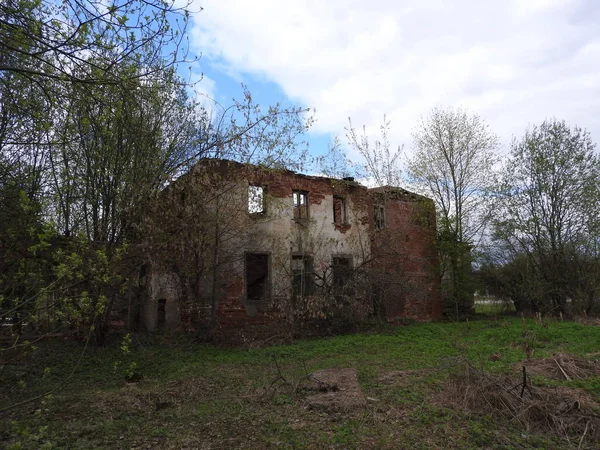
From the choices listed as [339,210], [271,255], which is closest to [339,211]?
[339,210]

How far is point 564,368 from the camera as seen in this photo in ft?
26.2

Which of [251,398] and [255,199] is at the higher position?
[255,199]

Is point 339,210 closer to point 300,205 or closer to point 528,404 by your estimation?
point 300,205

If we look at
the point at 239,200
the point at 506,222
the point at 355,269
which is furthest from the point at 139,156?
the point at 506,222

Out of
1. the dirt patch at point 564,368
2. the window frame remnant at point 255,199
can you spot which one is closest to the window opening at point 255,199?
the window frame remnant at point 255,199

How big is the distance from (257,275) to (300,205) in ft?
10.4

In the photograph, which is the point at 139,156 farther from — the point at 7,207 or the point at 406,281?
the point at 406,281

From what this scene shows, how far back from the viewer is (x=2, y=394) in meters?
8.61

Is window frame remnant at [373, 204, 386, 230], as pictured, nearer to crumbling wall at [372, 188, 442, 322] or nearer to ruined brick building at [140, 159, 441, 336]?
ruined brick building at [140, 159, 441, 336]

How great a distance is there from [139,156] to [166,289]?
5.45 metres

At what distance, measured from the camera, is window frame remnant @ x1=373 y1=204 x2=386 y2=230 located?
19531 mm

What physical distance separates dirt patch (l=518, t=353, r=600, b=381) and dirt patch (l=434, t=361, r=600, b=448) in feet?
3.43

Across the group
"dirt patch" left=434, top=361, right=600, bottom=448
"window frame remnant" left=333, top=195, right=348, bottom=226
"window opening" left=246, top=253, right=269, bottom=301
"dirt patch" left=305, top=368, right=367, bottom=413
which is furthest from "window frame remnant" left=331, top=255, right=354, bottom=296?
"dirt patch" left=434, top=361, right=600, bottom=448

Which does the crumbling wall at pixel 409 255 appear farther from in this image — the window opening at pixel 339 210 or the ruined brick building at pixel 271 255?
the window opening at pixel 339 210
